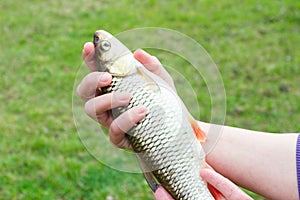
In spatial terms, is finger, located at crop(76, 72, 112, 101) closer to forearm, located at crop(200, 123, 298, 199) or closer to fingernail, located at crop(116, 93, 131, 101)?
fingernail, located at crop(116, 93, 131, 101)

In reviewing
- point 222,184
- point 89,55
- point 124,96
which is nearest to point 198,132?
point 222,184

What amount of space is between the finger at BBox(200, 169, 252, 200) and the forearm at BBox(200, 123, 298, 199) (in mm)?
241

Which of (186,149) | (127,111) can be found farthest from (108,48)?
(186,149)

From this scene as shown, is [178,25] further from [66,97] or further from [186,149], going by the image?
[186,149]

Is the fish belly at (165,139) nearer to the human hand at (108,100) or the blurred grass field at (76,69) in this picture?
the human hand at (108,100)

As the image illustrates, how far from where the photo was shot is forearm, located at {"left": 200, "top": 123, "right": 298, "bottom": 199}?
66.3 inches

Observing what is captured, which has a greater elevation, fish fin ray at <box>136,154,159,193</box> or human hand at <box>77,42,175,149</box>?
human hand at <box>77,42,175,149</box>

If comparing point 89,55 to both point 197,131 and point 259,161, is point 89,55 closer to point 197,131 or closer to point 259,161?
point 197,131

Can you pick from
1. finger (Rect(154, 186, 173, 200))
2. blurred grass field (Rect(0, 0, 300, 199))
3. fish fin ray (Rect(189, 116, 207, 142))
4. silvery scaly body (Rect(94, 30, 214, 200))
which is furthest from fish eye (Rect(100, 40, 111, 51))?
blurred grass field (Rect(0, 0, 300, 199))

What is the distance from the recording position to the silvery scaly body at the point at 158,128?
1.35m

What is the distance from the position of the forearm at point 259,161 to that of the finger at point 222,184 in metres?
0.24

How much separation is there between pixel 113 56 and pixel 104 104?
13 cm

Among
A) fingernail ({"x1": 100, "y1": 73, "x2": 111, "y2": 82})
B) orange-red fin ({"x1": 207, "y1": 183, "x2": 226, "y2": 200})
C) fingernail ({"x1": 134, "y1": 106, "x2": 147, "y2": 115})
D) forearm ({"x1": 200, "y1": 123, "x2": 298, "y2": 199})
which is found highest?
fingernail ({"x1": 100, "y1": 73, "x2": 111, "y2": 82})

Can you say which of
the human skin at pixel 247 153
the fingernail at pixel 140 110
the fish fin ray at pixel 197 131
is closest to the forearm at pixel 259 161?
the human skin at pixel 247 153
